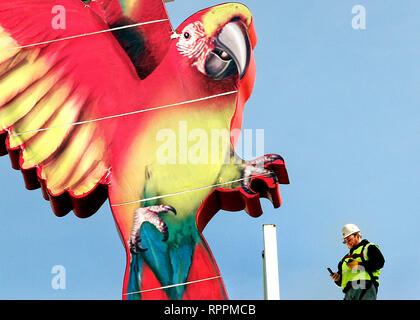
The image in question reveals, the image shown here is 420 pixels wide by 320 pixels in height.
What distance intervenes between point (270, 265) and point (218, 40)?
4091mm

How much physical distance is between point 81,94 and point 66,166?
120 cm

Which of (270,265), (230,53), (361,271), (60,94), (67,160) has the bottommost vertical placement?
(361,271)

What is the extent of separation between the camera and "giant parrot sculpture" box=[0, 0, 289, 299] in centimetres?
1131

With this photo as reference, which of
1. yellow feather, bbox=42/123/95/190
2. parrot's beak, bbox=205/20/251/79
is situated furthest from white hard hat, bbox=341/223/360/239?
yellow feather, bbox=42/123/95/190

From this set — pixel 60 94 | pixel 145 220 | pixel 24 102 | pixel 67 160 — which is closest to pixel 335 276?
pixel 145 220

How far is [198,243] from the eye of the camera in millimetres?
11266

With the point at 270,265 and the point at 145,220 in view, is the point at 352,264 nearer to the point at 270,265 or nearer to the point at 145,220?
the point at 270,265

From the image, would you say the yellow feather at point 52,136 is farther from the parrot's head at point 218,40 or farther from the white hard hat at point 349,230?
the white hard hat at point 349,230

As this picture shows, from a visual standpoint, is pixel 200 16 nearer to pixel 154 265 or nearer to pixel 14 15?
pixel 14 15

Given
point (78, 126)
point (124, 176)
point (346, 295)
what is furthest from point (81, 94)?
point (346, 295)

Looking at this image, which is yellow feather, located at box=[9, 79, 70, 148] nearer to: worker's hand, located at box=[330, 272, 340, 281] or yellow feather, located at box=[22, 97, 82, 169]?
yellow feather, located at box=[22, 97, 82, 169]

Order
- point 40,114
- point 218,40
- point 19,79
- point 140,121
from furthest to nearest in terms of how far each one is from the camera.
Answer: point 218,40 → point 19,79 → point 40,114 → point 140,121

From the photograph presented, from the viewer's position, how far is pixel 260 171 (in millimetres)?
11680

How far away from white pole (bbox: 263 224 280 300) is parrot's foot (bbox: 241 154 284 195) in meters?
1.31
